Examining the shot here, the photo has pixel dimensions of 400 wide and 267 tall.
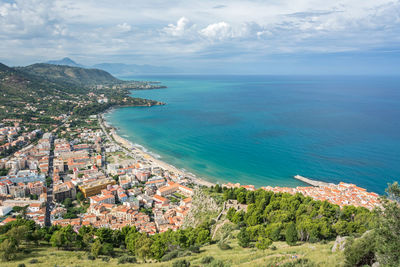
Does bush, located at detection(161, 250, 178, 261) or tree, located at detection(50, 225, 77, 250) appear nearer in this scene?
bush, located at detection(161, 250, 178, 261)

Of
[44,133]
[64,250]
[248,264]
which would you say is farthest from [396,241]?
[44,133]

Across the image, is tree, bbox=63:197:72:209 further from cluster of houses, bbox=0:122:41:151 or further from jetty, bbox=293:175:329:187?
jetty, bbox=293:175:329:187

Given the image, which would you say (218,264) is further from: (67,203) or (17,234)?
(67,203)

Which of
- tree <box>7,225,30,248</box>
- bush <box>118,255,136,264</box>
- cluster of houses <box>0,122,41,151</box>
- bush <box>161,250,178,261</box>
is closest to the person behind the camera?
bush <box>118,255,136,264</box>

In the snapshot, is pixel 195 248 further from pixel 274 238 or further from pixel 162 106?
pixel 162 106

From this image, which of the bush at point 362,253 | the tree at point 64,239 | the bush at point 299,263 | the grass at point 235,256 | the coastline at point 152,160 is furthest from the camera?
the coastline at point 152,160

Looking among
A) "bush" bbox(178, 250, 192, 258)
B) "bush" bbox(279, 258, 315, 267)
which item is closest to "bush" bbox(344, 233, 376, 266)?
"bush" bbox(279, 258, 315, 267)

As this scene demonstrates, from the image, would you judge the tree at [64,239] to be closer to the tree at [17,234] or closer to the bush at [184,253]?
the tree at [17,234]

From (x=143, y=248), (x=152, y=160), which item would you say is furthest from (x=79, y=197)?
(x=143, y=248)

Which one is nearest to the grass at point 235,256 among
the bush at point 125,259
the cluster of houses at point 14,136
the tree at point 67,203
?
the bush at point 125,259
